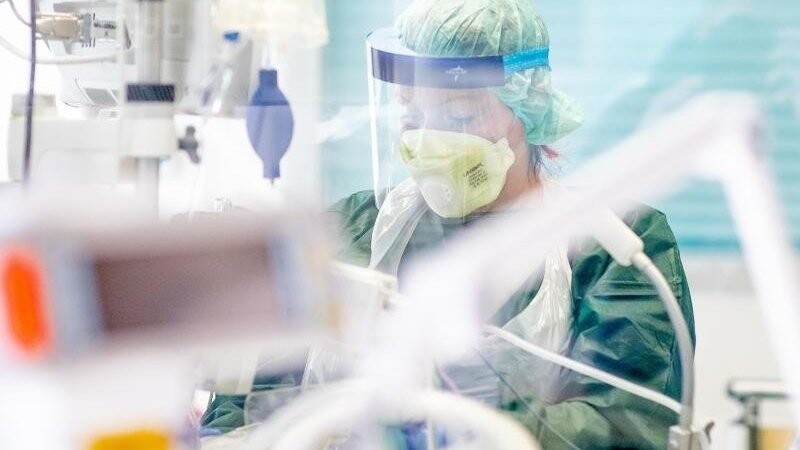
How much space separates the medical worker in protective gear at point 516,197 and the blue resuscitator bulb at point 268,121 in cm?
20

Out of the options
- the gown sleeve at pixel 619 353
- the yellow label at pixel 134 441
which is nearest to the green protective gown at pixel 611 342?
the gown sleeve at pixel 619 353

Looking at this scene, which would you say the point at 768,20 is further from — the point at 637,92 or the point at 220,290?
the point at 220,290

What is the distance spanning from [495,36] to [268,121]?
1.22ft

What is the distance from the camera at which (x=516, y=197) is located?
121 cm

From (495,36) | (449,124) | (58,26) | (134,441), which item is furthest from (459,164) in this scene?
(134,441)

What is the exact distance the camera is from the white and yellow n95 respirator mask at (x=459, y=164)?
3.97 ft

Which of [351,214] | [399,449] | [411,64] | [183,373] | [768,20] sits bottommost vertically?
[399,449]

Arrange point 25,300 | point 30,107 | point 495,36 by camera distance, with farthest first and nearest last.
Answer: point 495,36 → point 30,107 → point 25,300

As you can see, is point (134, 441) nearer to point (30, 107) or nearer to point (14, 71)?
point (30, 107)

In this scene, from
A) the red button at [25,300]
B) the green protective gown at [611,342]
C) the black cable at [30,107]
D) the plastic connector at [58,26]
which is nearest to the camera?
the red button at [25,300]

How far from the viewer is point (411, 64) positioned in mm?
1207

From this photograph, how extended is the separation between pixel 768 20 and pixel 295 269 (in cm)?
148

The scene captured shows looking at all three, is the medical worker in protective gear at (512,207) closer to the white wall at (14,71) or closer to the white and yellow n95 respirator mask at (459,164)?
the white and yellow n95 respirator mask at (459,164)

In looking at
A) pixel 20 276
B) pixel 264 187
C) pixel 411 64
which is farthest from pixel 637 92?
pixel 20 276
